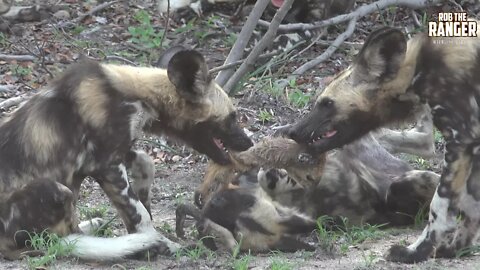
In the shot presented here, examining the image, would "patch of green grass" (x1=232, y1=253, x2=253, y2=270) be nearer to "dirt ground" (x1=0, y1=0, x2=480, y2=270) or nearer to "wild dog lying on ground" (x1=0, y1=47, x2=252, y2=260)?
"dirt ground" (x1=0, y1=0, x2=480, y2=270)

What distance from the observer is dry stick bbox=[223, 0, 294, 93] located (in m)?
6.45

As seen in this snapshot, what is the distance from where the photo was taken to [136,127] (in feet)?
15.1

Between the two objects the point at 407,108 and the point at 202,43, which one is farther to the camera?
the point at 202,43

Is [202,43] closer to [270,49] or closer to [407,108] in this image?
[270,49]

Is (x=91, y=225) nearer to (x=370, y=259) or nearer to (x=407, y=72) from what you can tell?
(x=370, y=259)

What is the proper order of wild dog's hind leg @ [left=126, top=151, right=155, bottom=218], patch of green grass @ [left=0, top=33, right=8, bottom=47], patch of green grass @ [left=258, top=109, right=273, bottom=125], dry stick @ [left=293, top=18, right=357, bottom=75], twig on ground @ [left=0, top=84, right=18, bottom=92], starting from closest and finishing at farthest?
wild dog's hind leg @ [left=126, top=151, right=155, bottom=218] → patch of green grass @ [left=258, top=109, right=273, bottom=125] → twig on ground @ [left=0, top=84, right=18, bottom=92] → dry stick @ [left=293, top=18, right=357, bottom=75] → patch of green grass @ [left=0, top=33, right=8, bottom=47]

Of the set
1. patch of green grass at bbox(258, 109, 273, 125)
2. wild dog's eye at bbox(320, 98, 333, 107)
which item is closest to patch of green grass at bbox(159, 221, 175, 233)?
wild dog's eye at bbox(320, 98, 333, 107)

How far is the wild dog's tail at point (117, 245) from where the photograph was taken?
4.36 m

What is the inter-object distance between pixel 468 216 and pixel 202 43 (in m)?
4.47

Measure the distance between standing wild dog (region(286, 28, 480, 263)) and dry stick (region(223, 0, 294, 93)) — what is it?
188 centimetres

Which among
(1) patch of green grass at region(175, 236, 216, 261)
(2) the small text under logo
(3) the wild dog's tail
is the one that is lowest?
(1) patch of green grass at region(175, 236, 216, 261)

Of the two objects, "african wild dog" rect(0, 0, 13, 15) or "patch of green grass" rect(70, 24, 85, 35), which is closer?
"patch of green grass" rect(70, 24, 85, 35)

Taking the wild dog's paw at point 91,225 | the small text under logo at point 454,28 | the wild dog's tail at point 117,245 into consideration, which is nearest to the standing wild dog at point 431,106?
the small text under logo at point 454,28

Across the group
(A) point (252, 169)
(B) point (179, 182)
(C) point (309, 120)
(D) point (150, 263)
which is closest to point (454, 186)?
(C) point (309, 120)
